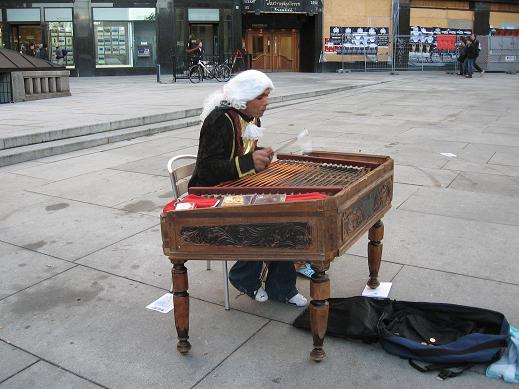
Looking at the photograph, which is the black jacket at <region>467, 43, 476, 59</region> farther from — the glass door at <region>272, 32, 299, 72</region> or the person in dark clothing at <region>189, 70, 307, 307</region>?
the person in dark clothing at <region>189, 70, 307, 307</region>

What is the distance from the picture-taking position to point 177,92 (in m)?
17.6

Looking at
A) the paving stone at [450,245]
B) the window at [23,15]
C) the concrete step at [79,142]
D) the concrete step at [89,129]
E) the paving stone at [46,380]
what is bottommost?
the paving stone at [46,380]

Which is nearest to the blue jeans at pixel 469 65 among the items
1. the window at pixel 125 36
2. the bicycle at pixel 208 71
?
the bicycle at pixel 208 71

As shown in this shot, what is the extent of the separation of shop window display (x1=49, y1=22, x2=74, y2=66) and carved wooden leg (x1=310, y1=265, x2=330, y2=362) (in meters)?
26.1

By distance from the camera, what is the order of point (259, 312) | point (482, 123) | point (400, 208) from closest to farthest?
point (259, 312) < point (400, 208) < point (482, 123)

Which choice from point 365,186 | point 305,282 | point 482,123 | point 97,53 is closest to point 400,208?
point 305,282

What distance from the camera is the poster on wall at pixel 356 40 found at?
97.6ft

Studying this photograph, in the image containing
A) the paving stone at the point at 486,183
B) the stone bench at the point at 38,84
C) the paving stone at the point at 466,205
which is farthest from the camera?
the stone bench at the point at 38,84

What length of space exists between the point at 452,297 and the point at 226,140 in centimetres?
186

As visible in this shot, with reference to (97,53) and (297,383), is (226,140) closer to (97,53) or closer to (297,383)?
(297,383)

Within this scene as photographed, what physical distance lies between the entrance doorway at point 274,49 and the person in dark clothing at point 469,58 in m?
9.22

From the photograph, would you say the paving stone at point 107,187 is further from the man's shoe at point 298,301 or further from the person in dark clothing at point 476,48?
the person in dark clothing at point 476,48

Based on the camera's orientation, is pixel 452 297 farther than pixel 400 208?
No

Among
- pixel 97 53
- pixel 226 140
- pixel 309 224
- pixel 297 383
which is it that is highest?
pixel 97 53
